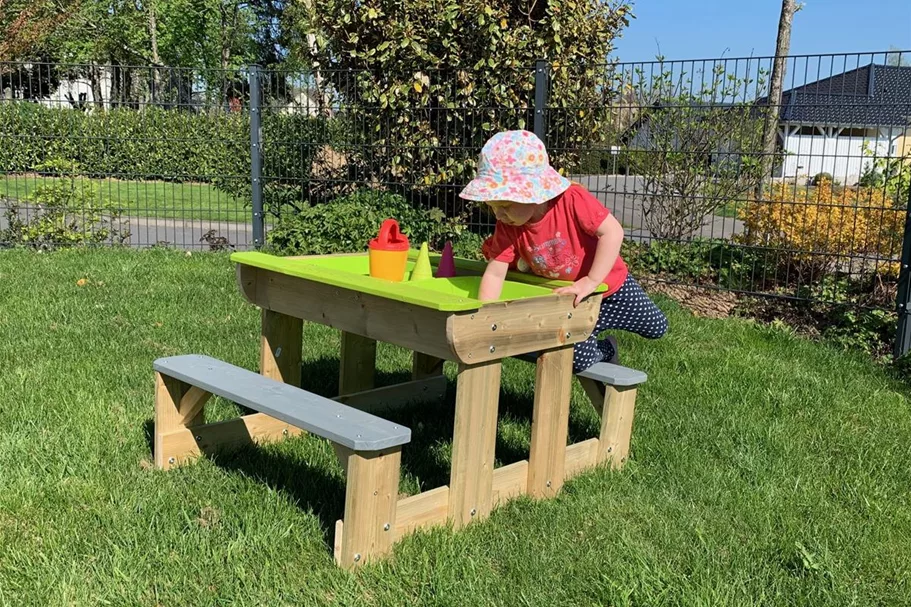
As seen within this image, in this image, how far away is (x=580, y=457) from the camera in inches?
135

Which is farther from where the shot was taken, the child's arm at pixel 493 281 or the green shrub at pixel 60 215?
the green shrub at pixel 60 215

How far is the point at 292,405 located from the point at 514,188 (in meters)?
1.17

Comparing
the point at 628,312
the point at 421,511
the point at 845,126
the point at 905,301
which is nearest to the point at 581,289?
the point at 628,312

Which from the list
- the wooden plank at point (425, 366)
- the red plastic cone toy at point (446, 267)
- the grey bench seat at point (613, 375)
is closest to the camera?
the grey bench seat at point (613, 375)

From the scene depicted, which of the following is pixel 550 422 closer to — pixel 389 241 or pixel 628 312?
pixel 628 312

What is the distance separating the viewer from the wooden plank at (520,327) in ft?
8.84

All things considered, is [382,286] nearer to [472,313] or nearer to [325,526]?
[472,313]

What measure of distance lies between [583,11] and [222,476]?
7.40 metres

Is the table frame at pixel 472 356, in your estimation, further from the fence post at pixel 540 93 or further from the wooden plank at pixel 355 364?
the fence post at pixel 540 93

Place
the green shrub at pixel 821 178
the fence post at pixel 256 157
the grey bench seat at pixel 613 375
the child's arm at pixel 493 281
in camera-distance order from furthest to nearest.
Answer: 1. the fence post at pixel 256 157
2. the green shrub at pixel 821 178
3. the grey bench seat at pixel 613 375
4. the child's arm at pixel 493 281

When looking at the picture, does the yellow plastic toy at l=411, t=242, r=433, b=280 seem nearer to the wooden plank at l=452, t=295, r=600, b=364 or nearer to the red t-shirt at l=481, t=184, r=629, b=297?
the red t-shirt at l=481, t=184, r=629, b=297

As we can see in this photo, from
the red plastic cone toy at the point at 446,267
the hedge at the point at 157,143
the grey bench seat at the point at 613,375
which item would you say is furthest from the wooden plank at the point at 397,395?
the hedge at the point at 157,143

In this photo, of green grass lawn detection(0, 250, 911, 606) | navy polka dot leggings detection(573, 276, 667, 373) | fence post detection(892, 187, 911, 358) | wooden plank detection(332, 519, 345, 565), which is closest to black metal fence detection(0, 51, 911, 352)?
fence post detection(892, 187, 911, 358)

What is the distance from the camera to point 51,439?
3512 millimetres
